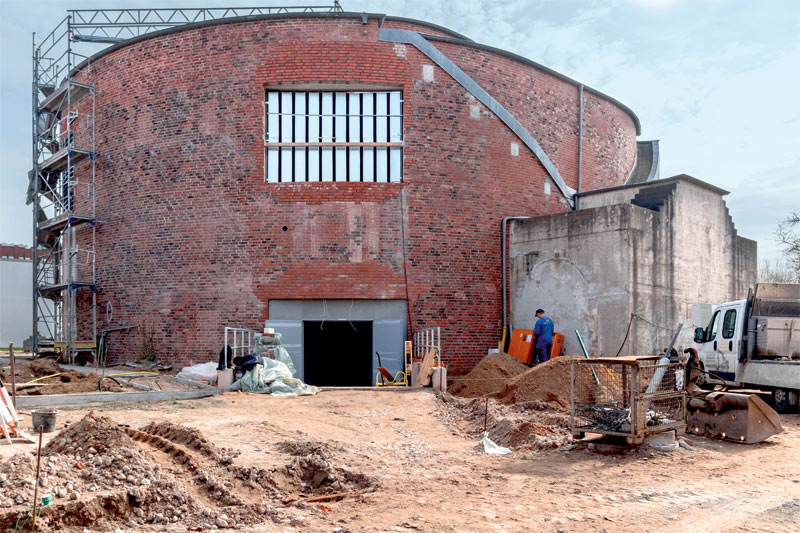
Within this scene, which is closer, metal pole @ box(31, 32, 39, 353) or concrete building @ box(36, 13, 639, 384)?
concrete building @ box(36, 13, 639, 384)

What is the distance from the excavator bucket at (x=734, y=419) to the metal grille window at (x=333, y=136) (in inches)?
411

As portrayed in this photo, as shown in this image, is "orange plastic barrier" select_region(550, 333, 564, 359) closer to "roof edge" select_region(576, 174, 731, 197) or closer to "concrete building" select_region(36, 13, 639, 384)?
"concrete building" select_region(36, 13, 639, 384)

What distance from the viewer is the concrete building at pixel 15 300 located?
41.1 metres

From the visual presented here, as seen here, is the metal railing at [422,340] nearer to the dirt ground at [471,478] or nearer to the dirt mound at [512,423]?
the dirt mound at [512,423]

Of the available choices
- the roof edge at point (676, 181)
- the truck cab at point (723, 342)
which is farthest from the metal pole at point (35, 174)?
the truck cab at point (723, 342)

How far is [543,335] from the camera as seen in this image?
17.0m

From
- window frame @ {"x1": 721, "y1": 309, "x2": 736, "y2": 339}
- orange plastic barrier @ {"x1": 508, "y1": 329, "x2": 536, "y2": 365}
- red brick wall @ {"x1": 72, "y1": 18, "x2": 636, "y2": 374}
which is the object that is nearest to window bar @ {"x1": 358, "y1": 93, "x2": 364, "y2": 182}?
red brick wall @ {"x1": 72, "y1": 18, "x2": 636, "y2": 374}

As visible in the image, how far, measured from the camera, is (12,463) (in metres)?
6.18

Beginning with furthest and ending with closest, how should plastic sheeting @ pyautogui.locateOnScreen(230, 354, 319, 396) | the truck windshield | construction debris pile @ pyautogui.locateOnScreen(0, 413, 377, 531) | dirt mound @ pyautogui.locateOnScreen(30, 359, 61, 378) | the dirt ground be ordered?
dirt mound @ pyautogui.locateOnScreen(30, 359, 61, 378) → the truck windshield → plastic sheeting @ pyautogui.locateOnScreen(230, 354, 319, 396) → the dirt ground → construction debris pile @ pyautogui.locateOnScreen(0, 413, 377, 531)

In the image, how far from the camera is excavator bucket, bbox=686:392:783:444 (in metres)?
9.98

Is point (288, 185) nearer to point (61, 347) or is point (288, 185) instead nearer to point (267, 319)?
point (267, 319)

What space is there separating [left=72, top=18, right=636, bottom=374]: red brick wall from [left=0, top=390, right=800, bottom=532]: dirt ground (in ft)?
21.6

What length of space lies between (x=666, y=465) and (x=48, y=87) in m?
23.3

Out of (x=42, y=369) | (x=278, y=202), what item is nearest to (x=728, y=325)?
(x=278, y=202)
